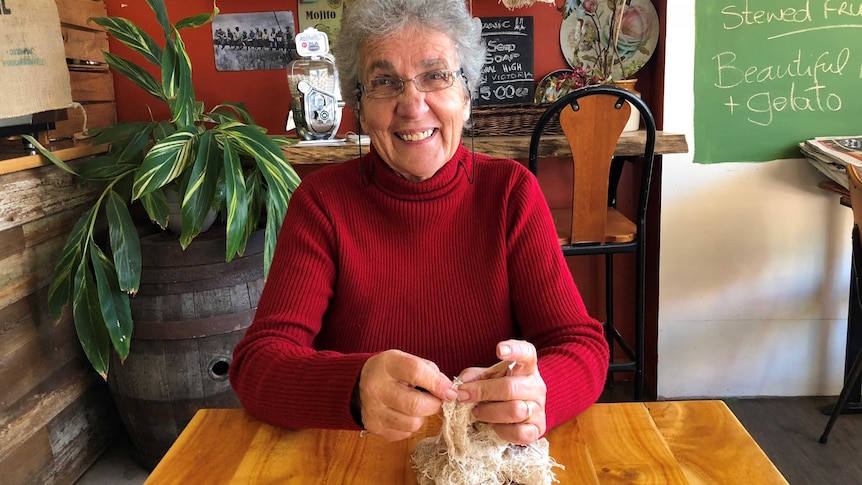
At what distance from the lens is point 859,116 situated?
228 cm

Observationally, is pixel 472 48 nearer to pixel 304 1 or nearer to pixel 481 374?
pixel 481 374

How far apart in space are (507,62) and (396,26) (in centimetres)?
140

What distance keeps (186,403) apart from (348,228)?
45.1 inches

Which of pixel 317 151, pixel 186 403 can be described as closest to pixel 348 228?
pixel 317 151

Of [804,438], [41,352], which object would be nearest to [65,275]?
[41,352]

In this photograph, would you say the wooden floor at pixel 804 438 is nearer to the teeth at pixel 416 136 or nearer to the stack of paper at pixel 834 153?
the stack of paper at pixel 834 153

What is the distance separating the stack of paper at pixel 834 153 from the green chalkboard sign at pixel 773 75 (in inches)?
2.4

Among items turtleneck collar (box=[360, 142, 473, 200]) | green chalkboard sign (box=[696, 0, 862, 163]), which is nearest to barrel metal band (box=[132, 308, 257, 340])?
turtleneck collar (box=[360, 142, 473, 200])

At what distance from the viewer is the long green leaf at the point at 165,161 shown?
1.71m

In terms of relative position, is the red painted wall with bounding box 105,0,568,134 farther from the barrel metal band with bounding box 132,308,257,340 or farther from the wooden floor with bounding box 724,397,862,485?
the wooden floor with bounding box 724,397,862,485

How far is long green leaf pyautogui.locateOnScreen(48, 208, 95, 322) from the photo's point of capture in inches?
73.2

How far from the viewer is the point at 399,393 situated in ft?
2.61

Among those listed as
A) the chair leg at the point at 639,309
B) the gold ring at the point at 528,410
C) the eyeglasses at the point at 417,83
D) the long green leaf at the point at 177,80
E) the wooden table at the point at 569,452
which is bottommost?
the chair leg at the point at 639,309

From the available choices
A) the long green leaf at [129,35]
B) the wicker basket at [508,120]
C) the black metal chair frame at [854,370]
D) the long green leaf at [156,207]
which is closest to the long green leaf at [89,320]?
the long green leaf at [156,207]
